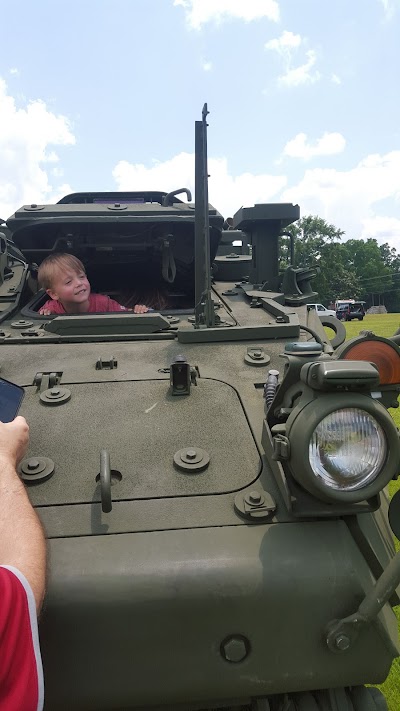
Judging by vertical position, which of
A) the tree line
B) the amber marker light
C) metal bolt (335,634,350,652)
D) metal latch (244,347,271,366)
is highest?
the amber marker light

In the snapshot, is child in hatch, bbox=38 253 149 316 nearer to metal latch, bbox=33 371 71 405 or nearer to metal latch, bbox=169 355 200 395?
metal latch, bbox=33 371 71 405

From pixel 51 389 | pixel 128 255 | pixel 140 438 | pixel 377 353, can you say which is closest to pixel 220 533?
pixel 140 438

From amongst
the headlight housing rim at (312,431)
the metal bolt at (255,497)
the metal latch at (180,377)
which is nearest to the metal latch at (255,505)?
the metal bolt at (255,497)

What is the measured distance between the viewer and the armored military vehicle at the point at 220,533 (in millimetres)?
1738

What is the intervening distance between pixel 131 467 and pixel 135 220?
231 centimetres

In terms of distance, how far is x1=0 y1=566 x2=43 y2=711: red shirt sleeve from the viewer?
1.30 metres

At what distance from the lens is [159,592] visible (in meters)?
1.74

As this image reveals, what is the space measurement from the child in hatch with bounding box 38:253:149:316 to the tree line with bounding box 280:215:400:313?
133ft

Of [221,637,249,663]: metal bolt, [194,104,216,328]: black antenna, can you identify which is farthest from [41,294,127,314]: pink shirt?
[221,637,249,663]: metal bolt

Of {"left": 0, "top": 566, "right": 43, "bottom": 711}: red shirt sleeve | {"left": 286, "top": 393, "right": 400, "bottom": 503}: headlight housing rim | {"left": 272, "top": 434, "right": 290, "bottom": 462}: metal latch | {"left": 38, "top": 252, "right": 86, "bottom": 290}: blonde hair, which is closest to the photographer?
{"left": 0, "top": 566, "right": 43, "bottom": 711}: red shirt sleeve

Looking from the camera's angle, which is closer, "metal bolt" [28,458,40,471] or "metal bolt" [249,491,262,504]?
"metal bolt" [249,491,262,504]

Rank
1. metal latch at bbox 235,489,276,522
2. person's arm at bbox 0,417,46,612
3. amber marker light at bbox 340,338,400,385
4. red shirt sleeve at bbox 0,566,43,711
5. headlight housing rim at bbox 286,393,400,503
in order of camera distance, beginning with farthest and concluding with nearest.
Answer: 1. amber marker light at bbox 340,338,400,385
2. metal latch at bbox 235,489,276,522
3. headlight housing rim at bbox 286,393,400,503
4. person's arm at bbox 0,417,46,612
5. red shirt sleeve at bbox 0,566,43,711

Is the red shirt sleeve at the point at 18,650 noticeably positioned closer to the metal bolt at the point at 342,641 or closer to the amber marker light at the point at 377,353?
the metal bolt at the point at 342,641

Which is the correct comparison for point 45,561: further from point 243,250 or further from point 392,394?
point 243,250
